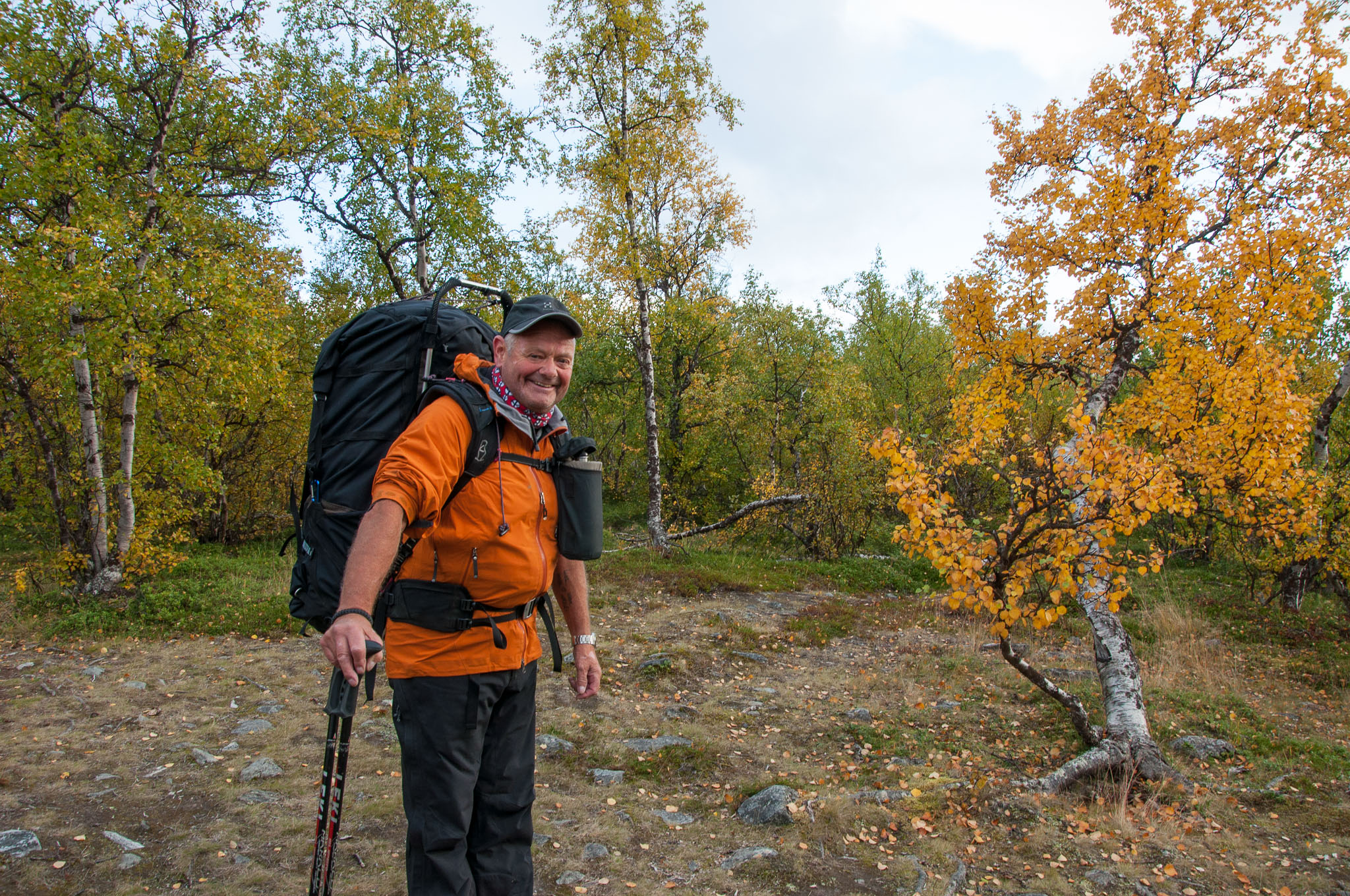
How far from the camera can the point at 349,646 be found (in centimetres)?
226

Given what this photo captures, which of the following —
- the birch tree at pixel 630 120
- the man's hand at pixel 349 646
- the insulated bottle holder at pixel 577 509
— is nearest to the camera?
the man's hand at pixel 349 646

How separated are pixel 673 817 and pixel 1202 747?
545 cm

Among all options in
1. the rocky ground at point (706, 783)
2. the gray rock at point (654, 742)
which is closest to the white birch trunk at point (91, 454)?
the rocky ground at point (706, 783)

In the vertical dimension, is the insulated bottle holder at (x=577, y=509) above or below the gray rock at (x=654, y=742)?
above

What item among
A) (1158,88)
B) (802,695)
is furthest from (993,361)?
(802,695)

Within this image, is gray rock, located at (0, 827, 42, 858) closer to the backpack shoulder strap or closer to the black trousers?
the black trousers

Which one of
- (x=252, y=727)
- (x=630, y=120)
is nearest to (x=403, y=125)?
(x=630, y=120)

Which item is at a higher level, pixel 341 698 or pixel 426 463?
pixel 426 463

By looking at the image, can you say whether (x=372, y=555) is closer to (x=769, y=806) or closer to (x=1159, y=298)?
(x=769, y=806)

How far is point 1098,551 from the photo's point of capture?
5.78m

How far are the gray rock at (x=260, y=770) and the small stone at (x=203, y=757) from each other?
0.98 feet

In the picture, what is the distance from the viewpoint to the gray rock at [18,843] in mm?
3883

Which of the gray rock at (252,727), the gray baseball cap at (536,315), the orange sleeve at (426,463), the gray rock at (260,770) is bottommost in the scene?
the gray rock at (260,770)

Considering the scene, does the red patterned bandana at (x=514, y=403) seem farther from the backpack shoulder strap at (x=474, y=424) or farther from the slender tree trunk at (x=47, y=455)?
the slender tree trunk at (x=47, y=455)
